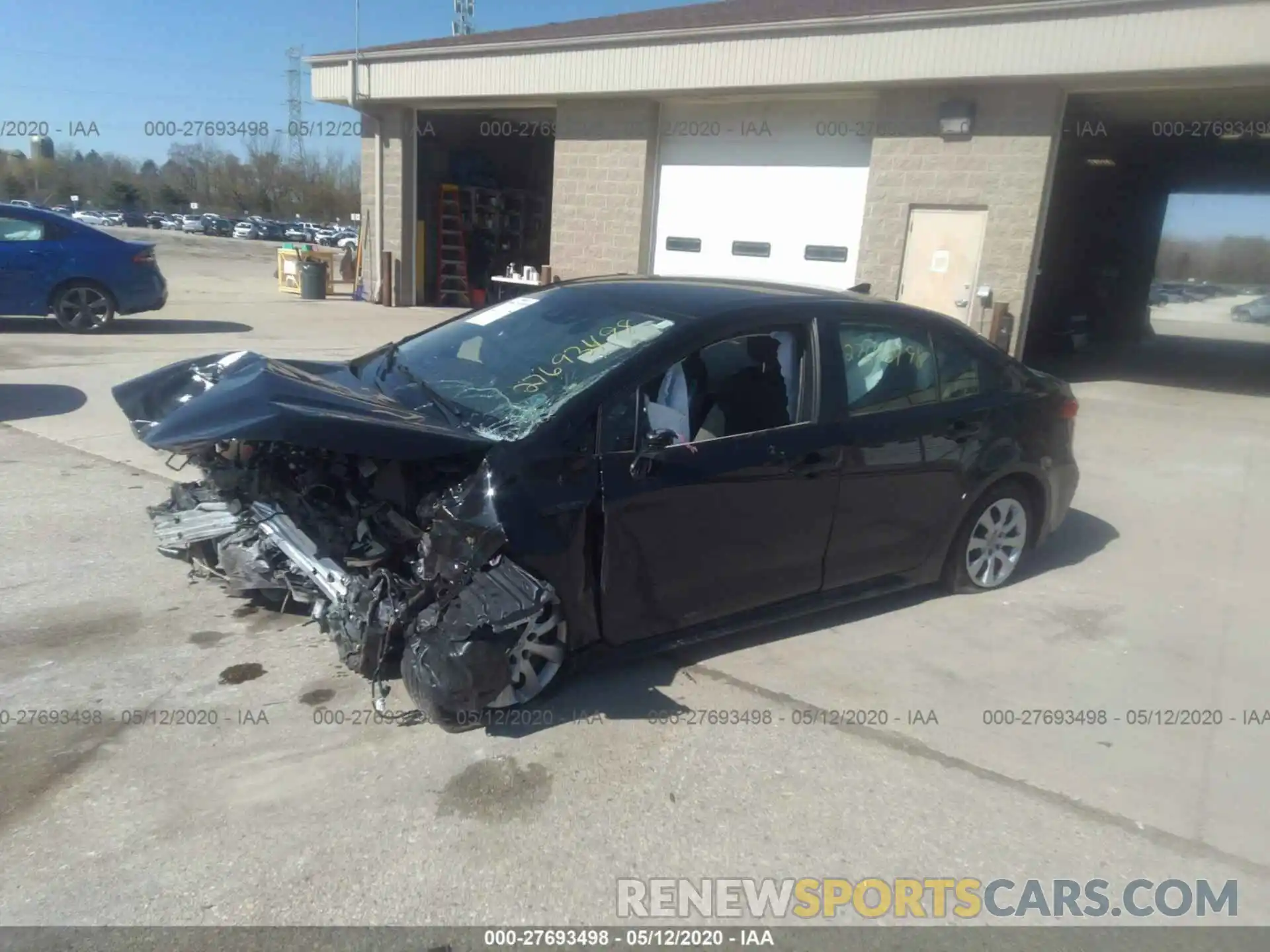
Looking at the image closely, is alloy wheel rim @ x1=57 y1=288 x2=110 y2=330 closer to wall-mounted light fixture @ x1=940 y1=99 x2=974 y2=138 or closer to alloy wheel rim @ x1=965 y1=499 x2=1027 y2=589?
wall-mounted light fixture @ x1=940 y1=99 x2=974 y2=138

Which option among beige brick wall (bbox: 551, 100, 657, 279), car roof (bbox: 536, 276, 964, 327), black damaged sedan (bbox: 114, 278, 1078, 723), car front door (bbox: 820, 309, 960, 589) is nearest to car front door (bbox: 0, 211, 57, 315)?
beige brick wall (bbox: 551, 100, 657, 279)

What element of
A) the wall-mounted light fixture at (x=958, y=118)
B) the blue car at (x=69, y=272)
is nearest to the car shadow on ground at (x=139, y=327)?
the blue car at (x=69, y=272)

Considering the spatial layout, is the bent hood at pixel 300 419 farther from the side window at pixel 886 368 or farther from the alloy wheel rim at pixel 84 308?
the alloy wheel rim at pixel 84 308

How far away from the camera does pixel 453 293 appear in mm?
19156

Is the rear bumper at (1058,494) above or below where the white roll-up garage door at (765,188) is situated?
below

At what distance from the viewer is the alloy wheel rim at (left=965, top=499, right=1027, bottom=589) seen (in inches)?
192

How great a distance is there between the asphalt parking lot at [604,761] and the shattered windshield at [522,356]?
3.81 feet

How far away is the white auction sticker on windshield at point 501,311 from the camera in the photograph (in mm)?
4516

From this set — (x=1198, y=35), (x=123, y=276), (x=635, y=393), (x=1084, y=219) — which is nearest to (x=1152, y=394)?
(x=1198, y=35)

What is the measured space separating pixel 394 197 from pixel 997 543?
1542 cm

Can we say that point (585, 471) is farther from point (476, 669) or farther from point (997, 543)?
Answer: point (997, 543)

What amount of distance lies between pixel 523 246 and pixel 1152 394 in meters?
13.7

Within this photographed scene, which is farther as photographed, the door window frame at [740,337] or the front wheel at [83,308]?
the front wheel at [83,308]

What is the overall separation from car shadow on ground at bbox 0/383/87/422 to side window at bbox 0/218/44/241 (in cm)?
388
